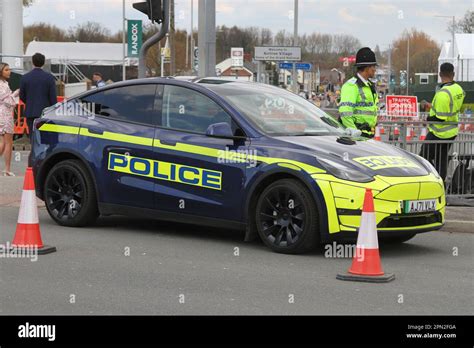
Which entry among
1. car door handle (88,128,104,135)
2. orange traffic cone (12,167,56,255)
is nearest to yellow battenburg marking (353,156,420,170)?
car door handle (88,128,104,135)

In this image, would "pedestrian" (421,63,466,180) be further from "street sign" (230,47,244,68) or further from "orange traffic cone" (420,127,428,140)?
"street sign" (230,47,244,68)

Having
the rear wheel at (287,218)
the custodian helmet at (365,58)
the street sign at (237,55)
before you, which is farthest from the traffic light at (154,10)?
the street sign at (237,55)

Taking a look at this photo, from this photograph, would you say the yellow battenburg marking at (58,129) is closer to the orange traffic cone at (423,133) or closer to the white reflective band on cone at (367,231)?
the white reflective band on cone at (367,231)

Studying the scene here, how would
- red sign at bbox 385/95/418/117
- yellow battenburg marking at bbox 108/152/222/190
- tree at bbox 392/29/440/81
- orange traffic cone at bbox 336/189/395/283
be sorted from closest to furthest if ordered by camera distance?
orange traffic cone at bbox 336/189/395/283
yellow battenburg marking at bbox 108/152/222/190
red sign at bbox 385/95/418/117
tree at bbox 392/29/440/81

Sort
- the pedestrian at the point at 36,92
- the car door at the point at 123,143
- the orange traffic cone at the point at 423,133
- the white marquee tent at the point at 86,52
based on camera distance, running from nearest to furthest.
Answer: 1. the car door at the point at 123,143
2. the orange traffic cone at the point at 423,133
3. the pedestrian at the point at 36,92
4. the white marquee tent at the point at 86,52

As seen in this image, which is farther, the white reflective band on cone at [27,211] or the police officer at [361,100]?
the police officer at [361,100]

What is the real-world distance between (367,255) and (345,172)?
991mm

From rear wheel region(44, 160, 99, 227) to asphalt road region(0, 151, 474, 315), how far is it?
14 cm

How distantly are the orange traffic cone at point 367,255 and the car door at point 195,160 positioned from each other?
1.50m

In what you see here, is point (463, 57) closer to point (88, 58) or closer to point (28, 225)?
point (88, 58)

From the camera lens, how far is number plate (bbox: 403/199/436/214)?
26.1 feet

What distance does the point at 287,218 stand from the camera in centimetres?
809

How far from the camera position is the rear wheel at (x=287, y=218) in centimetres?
790
